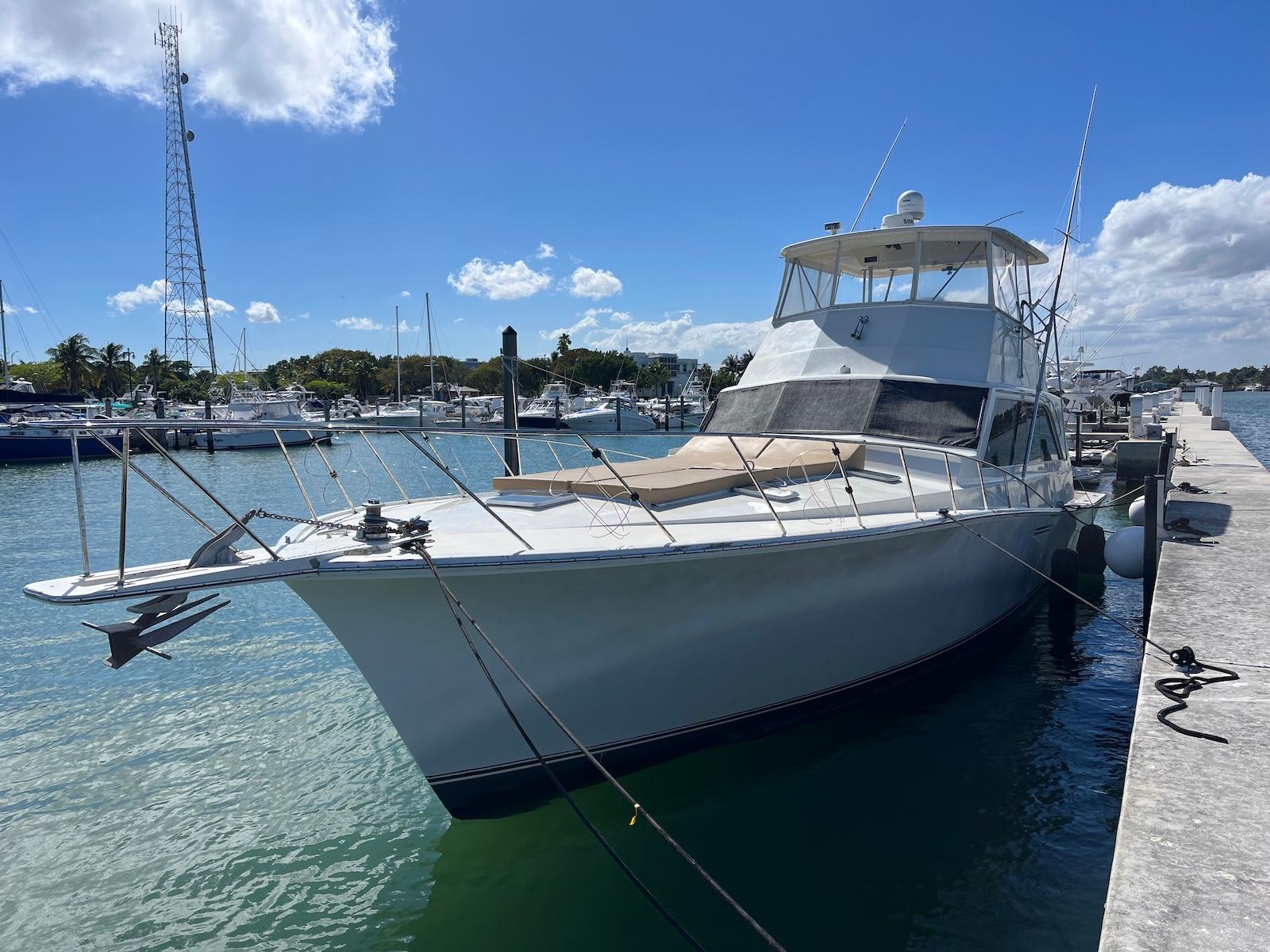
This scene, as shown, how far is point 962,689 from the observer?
796 cm

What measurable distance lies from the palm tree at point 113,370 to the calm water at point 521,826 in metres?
69.1

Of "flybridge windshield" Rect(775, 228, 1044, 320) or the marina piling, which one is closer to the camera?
"flybridge windshield" Rect(775, 228, 1044, 320)

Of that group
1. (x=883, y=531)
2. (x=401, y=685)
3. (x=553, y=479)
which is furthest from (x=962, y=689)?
(x=401, y=685)

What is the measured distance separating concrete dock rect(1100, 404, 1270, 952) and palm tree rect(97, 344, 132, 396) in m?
77.5

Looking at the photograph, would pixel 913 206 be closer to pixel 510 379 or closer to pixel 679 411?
pixel 510 379

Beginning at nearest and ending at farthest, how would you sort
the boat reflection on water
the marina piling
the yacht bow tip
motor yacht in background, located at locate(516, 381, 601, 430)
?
1. the yacht bow tip
2. the boat reflection on water
3. the marina piling
4. motor yacht in background, located at locate(516, 381, 601, 430)

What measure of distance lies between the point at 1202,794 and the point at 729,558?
9.24 feet

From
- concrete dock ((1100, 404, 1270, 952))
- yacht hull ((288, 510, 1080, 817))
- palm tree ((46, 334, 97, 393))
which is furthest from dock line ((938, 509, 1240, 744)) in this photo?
palm tree ((46, 334, 97, 393))

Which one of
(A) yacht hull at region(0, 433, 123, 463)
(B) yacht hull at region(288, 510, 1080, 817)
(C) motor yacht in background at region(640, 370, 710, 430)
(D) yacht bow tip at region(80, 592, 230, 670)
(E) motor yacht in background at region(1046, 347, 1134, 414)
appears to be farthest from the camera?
(C) motor yacht in background at region(640, 370, 710, 430)

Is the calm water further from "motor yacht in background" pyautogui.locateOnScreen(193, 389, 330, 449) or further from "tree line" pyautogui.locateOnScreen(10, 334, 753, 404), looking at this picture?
"tree line" pyautogui.locateOnScreen(10, 334, 753, 404)

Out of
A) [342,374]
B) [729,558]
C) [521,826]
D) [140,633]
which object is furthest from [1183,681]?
[342,374]

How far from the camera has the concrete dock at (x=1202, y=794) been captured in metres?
2.65

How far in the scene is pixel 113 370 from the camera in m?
65.9

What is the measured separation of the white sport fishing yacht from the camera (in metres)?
4.73
